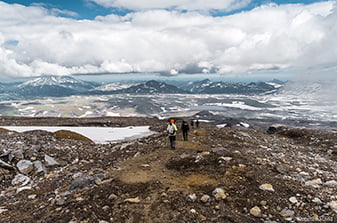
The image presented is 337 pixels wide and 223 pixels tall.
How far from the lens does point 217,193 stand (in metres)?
9.20

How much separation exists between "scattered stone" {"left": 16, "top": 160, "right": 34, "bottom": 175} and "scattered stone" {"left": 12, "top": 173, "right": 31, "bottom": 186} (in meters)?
0.75

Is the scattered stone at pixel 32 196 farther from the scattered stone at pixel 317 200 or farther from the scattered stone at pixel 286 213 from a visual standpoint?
the scattered stone at pixel 317 200

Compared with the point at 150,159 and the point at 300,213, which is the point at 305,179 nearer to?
the point at 300,213

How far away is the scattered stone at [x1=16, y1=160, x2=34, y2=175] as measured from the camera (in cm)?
1577

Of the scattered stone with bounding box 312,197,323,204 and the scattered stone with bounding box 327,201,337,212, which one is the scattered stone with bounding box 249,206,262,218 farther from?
the scattered stone with bounding box 327,201,337,212

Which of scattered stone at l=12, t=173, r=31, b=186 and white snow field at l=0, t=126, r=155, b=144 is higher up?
scattered stone at l=12, t=173, r=31, b=186

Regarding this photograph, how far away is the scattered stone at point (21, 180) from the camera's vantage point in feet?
47.0

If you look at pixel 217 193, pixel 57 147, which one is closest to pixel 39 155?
pixel 57 147

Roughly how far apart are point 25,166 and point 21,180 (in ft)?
5.66

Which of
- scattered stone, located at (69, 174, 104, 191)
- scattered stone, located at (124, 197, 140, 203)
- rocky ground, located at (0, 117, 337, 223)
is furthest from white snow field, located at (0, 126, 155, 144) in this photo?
scattered stone, located at (124, 197, 140, 203)

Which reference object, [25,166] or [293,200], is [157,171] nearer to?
[293,200]

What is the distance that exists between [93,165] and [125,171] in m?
4.74

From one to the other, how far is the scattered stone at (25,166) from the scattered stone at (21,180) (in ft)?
2.45

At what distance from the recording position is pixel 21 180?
1459cm
